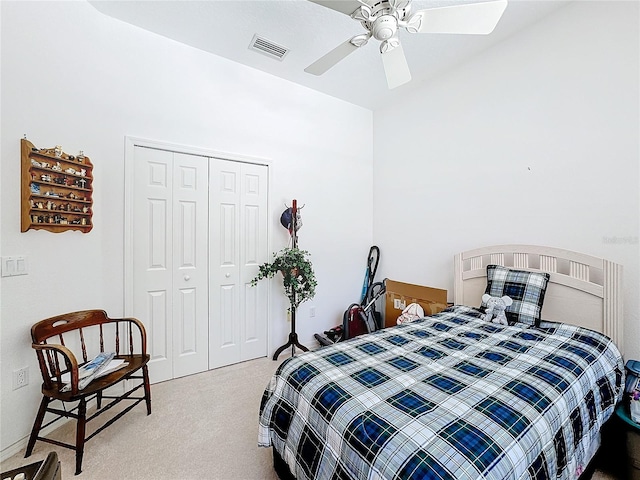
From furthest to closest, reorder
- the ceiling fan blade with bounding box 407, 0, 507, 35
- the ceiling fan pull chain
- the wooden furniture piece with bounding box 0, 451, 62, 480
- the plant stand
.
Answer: the plant stand, the ceiling fan pull chain, the ceiling fan blade with bounding box 407, 0, 507, 35, the wooden furniture piece with bounding box 0, 451, 62, 480

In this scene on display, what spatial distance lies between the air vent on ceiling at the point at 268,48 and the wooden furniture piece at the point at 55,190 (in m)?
1.72

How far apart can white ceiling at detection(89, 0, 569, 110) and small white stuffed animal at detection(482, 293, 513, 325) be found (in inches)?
88.3

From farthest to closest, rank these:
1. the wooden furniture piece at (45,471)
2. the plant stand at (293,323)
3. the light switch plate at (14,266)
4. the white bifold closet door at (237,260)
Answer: the plant stand at (293,323)
the white bifold closet door at (237,260)
the light switch plate at (14,266)
the wooden furniture piece at (45,471)

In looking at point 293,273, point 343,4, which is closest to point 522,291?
point 293,273

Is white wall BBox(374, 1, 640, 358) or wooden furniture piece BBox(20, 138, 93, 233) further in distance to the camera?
white wall BBox(374, 1, 640, 358)

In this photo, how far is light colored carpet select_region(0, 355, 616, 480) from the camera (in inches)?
67.5

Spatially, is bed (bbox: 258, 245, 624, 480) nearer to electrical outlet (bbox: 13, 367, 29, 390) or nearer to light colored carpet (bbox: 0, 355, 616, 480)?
light colored carpet (bbox: 0, 355, 616, 480)

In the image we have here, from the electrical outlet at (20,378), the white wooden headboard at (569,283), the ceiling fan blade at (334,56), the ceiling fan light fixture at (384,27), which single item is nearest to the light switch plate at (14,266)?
the electrical outlet at (20,378)

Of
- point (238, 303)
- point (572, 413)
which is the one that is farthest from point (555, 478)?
point (238, 303)

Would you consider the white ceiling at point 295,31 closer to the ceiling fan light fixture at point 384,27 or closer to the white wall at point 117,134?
the white wall at point 117,134

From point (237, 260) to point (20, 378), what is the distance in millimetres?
1737

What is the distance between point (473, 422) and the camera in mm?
1079

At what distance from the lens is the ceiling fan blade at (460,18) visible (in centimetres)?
159

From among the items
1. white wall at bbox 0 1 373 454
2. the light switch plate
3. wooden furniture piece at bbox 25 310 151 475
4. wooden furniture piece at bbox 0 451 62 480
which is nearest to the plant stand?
white wall at bbox 0 1 373 454
